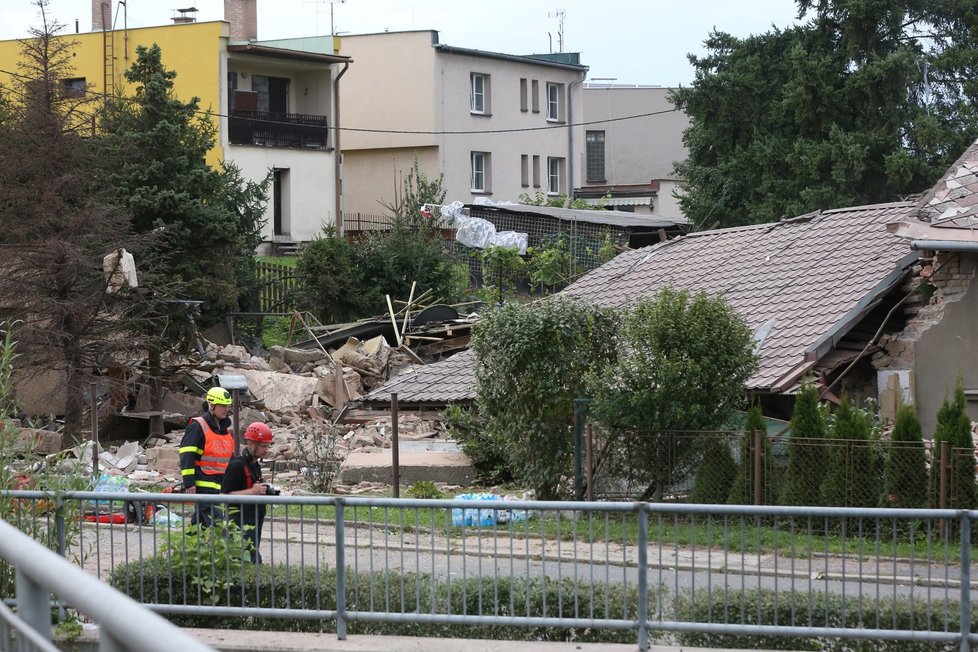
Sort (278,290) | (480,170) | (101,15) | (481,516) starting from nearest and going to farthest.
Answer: (481,516) < (278,290) < (101,15) < (480,170)

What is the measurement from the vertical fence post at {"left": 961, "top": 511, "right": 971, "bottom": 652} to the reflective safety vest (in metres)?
5.80

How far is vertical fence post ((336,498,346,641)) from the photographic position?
26.9 ft

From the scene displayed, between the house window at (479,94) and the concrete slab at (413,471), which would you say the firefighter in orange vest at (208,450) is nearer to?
the concrete slab at (413,471)

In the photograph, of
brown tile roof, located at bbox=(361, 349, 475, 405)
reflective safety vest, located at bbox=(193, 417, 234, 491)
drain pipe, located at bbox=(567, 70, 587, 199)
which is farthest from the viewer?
drain pipe, located at bbox=(567, 70, 587, 199)

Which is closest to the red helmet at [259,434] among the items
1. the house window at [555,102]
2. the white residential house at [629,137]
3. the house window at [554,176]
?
the house window at [554,176]

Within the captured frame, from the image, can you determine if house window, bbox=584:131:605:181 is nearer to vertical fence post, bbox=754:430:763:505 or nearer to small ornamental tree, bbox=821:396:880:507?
vertical fence post, bbox=754:430:763:505

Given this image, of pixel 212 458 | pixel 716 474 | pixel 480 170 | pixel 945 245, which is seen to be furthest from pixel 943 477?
pixel 480 170

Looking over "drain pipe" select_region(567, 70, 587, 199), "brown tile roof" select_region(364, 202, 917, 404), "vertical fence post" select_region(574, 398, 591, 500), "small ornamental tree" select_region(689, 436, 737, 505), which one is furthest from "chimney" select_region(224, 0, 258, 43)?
"small ornamental tree" select_region(689, 436, 737, 505)

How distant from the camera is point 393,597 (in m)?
8.55

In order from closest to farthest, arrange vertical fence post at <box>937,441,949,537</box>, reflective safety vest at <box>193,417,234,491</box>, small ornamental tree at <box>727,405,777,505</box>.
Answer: reflective safety vest at <box>193,417,234,491</box>, vertical fence post at <box>937,441,949,537</box>, small ornamental tree at <box>727,405,777,505</box>

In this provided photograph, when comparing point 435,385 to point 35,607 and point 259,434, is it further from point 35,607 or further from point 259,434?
point 35,607

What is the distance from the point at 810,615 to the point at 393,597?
9.27 feet

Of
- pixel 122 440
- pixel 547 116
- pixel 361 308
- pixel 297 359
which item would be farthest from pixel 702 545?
pixel 547 116

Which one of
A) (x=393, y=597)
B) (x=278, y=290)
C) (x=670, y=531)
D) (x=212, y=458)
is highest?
(x=278, y=290)
